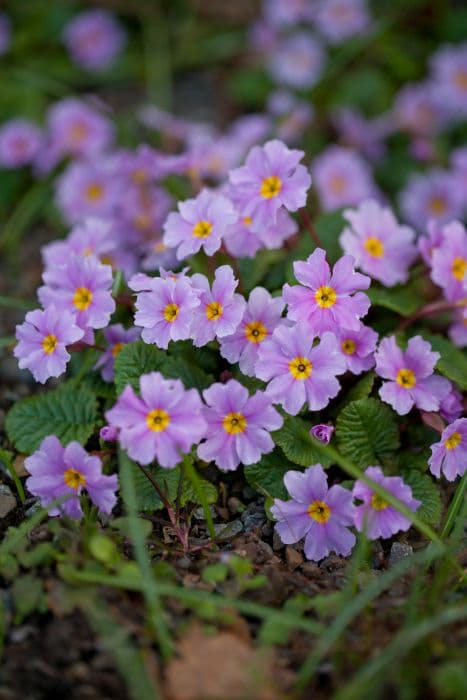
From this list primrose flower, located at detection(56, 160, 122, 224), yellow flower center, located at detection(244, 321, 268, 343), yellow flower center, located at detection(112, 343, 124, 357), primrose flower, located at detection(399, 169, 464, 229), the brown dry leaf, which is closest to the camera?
the brown dry leaf

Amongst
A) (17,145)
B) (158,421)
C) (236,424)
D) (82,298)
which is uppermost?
(17,145)

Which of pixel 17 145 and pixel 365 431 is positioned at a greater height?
pixel 17 145

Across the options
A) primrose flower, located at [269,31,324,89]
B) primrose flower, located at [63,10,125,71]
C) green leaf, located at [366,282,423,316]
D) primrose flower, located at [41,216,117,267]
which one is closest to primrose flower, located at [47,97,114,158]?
primrose flower, located at [63,10,125,71]

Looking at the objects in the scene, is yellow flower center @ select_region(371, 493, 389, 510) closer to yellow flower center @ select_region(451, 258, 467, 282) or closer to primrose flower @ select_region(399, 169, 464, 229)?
yellow flower center @ select_region(451, 258, 467, 282)

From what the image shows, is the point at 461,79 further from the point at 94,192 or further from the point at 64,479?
the point at 64,479

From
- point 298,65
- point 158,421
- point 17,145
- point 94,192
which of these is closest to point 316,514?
point 158,421

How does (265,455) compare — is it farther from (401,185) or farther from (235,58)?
(235,58)

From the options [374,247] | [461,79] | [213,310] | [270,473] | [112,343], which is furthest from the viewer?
[461,79]
